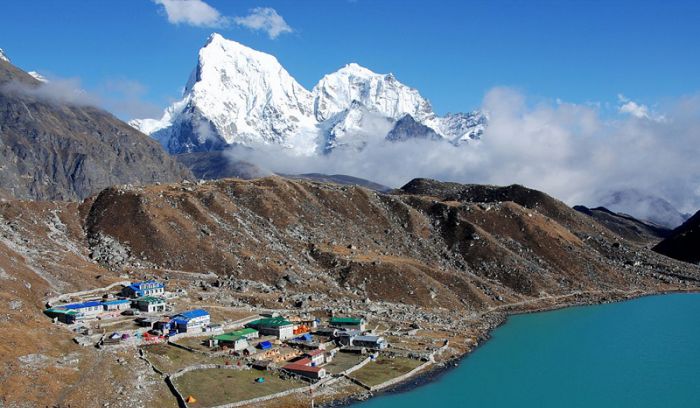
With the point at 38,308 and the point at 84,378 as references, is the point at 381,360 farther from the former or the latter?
the point at 38,308

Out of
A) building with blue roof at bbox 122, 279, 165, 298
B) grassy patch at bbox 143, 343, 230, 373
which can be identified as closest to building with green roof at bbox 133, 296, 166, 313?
building with blue roof at bbox 122, 279, 165, 298

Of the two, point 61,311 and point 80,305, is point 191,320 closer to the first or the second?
point 80,305

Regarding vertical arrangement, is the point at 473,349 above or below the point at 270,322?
below

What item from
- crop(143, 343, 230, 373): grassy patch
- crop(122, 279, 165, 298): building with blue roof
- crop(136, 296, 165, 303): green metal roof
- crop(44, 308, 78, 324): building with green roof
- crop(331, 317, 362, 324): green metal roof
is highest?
crop(122, 279, 165, 298): building with blue roof

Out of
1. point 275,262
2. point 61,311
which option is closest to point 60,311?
point 61,311

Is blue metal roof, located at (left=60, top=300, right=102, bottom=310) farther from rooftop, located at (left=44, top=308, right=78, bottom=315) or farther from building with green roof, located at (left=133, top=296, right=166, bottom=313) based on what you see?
building with green roof, located at (left=133, top=296, right=166, bottom=313)

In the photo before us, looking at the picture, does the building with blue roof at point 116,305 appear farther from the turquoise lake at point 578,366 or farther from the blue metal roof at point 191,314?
the turquoise lake at point 578,366

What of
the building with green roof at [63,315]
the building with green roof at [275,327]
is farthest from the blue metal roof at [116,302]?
the building with green roof at [275,327]
